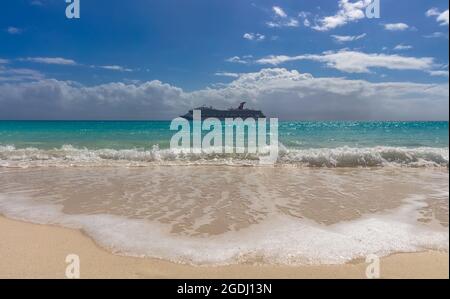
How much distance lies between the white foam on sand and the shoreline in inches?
A: 6.0

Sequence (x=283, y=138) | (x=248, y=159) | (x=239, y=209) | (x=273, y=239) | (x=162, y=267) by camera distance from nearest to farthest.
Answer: (x=162, y=267), (x=273, y=239), (x=239, y=209), (x=248, y=159), (x=283, y=138)

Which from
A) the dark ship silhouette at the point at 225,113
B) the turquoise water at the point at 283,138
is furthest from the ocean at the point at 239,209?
the dark ship silhouette at the point at 225,113

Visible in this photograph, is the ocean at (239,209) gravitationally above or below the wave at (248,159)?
below

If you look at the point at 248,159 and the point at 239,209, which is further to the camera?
the point at 248,159

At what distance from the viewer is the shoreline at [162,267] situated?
361 centimetres

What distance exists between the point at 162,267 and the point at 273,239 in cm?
166

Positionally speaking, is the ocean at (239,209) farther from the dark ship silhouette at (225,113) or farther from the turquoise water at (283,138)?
the dark ship silhouette at (225,113)

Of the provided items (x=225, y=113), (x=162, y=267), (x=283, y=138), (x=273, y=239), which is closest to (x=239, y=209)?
(x=273, y=239)

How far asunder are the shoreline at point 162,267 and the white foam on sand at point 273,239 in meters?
0.15

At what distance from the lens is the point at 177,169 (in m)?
12.2

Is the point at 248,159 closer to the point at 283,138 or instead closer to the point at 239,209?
the point at 239,209

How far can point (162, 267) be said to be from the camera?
3.82 meters

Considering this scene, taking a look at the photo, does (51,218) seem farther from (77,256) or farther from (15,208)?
(77,256)
